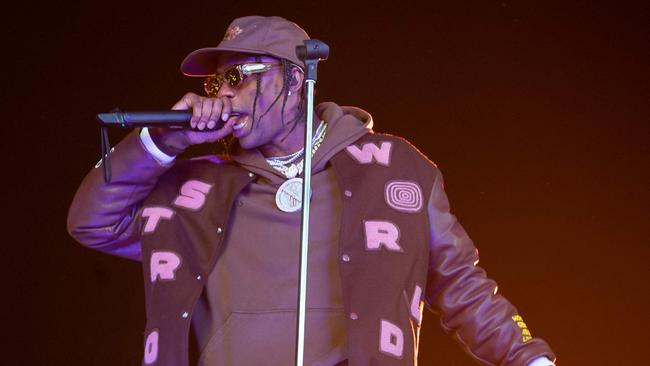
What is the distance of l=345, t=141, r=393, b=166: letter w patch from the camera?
2.30 metres

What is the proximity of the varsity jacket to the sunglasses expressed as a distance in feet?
0.64

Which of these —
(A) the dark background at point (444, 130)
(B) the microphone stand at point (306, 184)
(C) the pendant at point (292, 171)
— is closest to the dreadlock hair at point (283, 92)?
(C) the pendant at point (292, 171)

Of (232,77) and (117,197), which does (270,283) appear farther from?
(232,77)

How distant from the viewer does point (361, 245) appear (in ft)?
7.02

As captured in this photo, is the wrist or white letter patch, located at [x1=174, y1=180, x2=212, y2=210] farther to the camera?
white letter patch, located at [x1=174, y1=180, x2=212, y2=210]

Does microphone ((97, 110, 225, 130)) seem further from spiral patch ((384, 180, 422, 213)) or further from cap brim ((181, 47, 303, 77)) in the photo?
spiral patch ((384, 180, 422, 213))

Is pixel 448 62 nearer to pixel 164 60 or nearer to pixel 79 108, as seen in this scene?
pixel 164 60

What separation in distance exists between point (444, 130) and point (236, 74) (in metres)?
1.20

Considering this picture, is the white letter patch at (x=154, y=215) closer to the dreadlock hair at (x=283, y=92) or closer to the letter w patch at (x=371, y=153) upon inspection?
the dreadlock hair at (x=283, y=92)

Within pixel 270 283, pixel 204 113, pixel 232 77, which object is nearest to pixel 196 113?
pixel 204 113

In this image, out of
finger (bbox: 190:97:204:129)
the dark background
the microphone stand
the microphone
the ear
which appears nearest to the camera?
the microphone stand

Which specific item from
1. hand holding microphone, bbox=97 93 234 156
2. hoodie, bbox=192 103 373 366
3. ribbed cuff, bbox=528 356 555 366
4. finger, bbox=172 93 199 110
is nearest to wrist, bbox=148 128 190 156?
hand holding microphone, bbox=97 93 234 156

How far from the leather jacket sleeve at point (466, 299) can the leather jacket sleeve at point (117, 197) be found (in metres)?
0.68

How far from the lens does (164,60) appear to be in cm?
334
